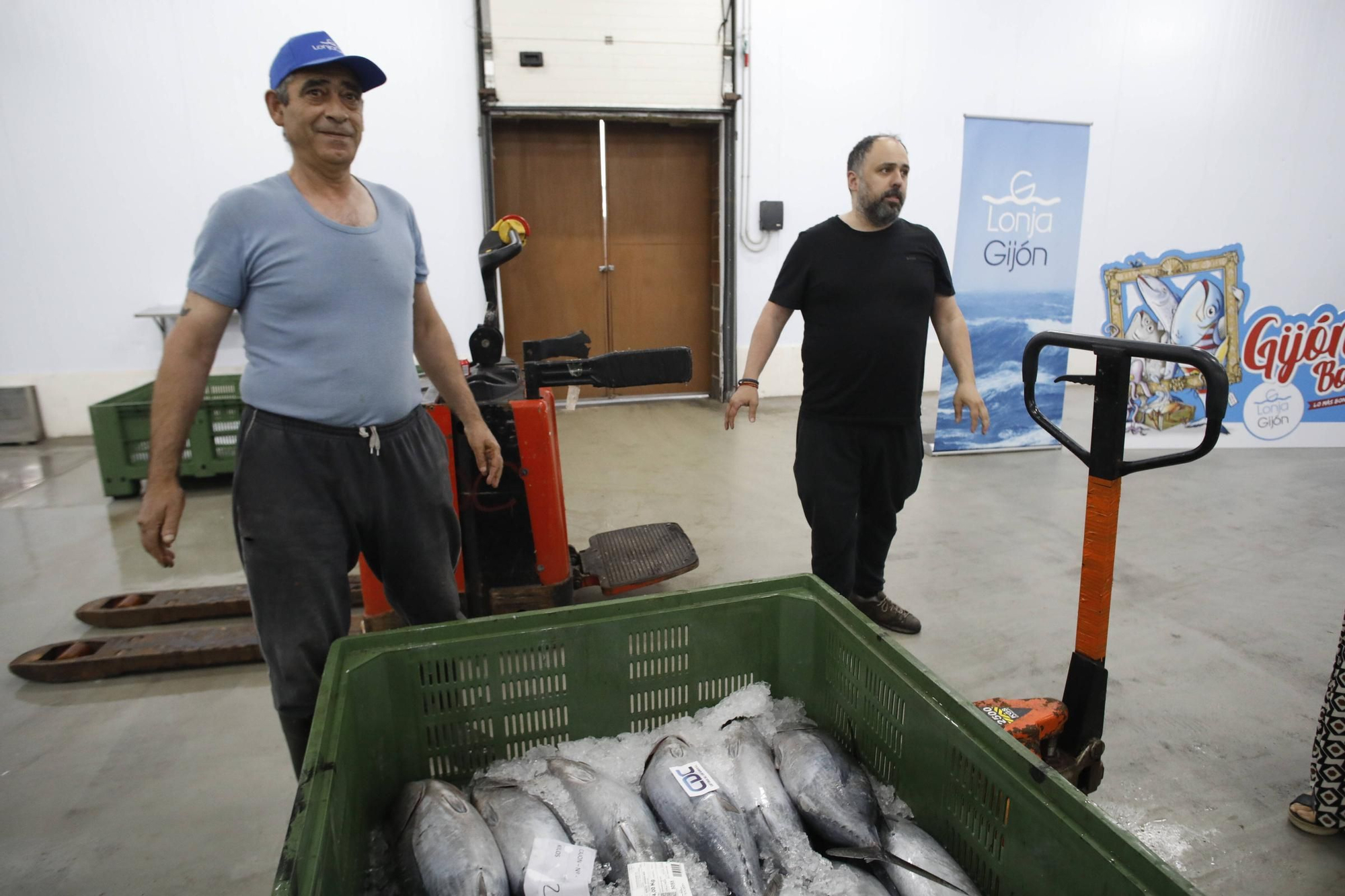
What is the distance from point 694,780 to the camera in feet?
3.99

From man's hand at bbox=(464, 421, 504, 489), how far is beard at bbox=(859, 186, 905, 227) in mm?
1283

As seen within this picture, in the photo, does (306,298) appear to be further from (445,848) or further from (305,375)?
(445,848)

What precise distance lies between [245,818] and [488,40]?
5445 millimetres

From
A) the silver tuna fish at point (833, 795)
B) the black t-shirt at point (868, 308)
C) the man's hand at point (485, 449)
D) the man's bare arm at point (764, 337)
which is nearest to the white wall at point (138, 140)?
the man's bare arm at point (764, 337)

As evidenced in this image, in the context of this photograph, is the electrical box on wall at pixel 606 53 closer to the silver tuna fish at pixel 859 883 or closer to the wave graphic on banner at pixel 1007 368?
the wave graphic on banner at pixel 1007 368

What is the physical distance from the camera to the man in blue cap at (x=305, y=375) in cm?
144

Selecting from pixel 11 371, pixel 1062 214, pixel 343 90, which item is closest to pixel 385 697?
pixel 343 90

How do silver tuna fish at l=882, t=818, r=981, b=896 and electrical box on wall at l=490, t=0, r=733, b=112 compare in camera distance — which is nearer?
silver tuna fish at l=882, t=818, r=981, b=896

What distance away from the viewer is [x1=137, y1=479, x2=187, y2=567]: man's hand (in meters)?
1.43

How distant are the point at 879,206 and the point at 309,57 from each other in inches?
60.0

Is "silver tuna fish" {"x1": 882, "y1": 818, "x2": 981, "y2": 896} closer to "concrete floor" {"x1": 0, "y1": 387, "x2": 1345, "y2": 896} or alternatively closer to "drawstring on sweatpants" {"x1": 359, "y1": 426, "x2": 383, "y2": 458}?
"concrete floor" {"x1": 0, "y1": 387, "x2": 1345, "y2": 896}

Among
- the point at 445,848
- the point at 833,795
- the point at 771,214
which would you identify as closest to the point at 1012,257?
the point at 771,214

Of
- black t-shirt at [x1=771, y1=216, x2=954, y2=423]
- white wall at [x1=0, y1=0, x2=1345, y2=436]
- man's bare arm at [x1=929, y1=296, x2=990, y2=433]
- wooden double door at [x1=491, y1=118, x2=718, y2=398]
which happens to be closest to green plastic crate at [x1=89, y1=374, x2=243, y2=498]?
white wall at [x1=0, y1=0, x2=1345, y2=436]

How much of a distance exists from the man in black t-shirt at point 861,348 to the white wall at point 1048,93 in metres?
4.23
